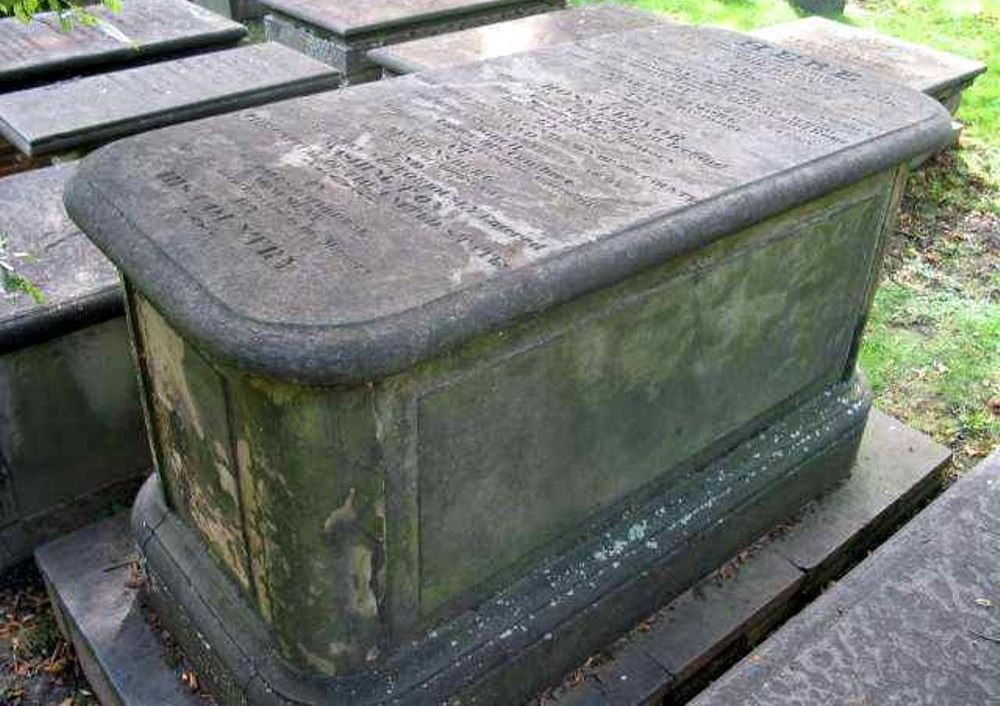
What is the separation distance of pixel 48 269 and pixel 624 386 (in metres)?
1.94

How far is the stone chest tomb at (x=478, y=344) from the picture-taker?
2.12 meters

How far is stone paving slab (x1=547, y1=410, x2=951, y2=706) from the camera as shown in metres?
2.94

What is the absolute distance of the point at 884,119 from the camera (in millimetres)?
3074

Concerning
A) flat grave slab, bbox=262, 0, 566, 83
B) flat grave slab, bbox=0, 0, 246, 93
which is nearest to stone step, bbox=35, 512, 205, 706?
flat grave slab, bbox=0, 0, 246, 93

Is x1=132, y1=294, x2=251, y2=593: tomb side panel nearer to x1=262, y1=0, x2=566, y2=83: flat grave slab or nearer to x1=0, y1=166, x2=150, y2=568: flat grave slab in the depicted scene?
x1=0, y1=166, x2=150, y2=568: flat grave slab

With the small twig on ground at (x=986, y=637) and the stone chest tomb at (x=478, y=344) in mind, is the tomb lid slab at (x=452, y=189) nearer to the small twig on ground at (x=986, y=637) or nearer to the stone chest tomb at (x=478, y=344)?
the stone chest tomb at (x=478, y=344)

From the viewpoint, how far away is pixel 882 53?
20.8 feet

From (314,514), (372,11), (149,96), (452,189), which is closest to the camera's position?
(314,514)

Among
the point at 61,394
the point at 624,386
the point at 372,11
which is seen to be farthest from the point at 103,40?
the point at 624,386

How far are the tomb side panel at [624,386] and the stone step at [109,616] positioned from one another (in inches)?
36.6

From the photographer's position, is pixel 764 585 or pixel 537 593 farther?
pixel 764 585

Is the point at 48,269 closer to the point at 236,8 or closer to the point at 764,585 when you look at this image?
the point at 764,585

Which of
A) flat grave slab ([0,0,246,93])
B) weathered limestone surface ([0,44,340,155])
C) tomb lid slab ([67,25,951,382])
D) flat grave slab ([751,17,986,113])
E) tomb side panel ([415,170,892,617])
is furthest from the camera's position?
flat grave slab ([751,17,986,113])

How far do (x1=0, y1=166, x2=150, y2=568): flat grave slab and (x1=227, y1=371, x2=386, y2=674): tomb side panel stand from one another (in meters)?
1.08
